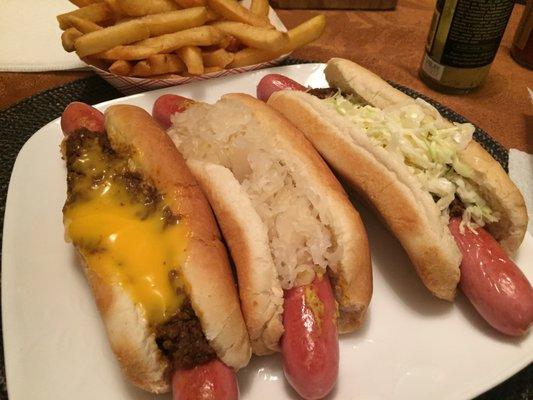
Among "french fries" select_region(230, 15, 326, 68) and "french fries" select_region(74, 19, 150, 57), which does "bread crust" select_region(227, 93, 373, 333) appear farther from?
"french fries" select_region(74, 19, 150, 57)

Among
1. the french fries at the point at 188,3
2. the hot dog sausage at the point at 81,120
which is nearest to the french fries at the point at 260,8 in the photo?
the french fries at the point at 188,3

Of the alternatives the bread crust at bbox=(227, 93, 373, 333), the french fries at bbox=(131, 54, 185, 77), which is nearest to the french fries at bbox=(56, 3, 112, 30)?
the french fries at bbox=(131, 54, 185, 77)


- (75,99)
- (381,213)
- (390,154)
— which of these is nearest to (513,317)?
(381,213)

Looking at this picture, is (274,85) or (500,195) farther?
(274,85)

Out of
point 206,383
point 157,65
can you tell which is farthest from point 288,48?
point 206,383

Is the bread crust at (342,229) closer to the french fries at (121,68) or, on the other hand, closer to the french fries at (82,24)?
the french fries at (121,68)

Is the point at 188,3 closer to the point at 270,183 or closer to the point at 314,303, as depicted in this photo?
the point at 270,183
